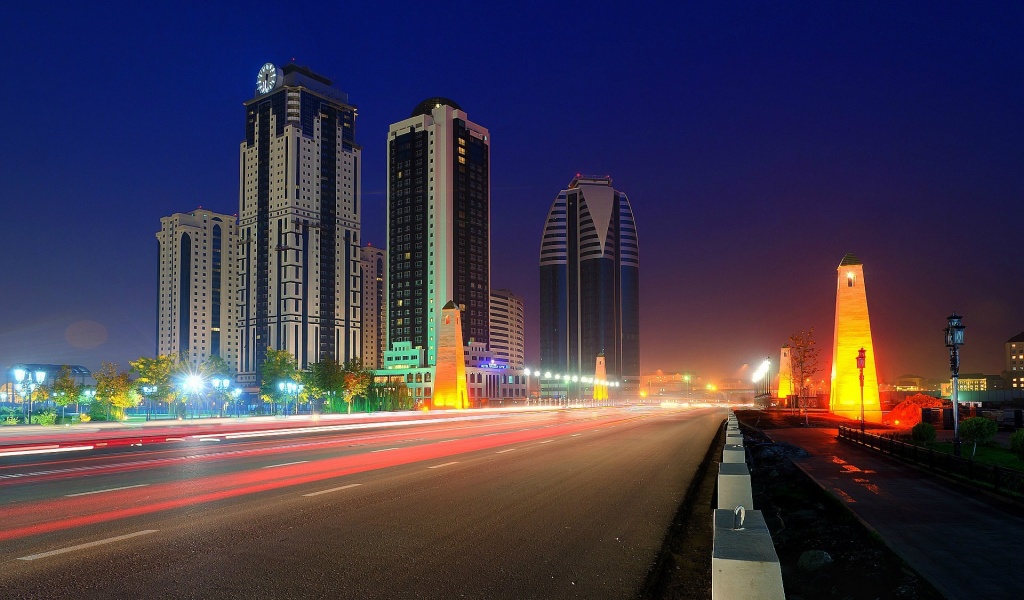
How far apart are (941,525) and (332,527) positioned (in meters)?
8.93

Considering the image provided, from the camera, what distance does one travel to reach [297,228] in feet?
591

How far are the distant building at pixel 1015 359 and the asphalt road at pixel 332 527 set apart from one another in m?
199

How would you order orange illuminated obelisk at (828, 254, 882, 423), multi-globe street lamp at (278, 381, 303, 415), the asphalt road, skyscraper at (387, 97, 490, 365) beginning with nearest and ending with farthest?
1. the asphalt road
2. orange illuminated obelisk at (828, 254, 882, 423)
3. multi-globe street lamp at (278, 381, 303, 415)
4. skyscraper at (387, 97, 490, 365)

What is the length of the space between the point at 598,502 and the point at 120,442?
75.3ft

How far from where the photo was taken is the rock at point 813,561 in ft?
29.1

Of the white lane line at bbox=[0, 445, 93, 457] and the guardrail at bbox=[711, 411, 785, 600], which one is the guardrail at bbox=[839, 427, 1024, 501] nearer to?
the guardrail at bbox=[711, 411, 785, 600]

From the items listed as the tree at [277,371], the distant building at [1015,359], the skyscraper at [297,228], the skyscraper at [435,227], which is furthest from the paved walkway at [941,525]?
the distant building at [1015,359]

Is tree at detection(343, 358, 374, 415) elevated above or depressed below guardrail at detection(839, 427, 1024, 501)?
below

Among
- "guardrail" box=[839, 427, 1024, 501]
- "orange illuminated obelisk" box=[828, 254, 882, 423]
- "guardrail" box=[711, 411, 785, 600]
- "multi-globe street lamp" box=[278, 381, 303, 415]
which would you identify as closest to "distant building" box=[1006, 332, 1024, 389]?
"orange illuminated obelisk" box=[828, 254, 882, 423]

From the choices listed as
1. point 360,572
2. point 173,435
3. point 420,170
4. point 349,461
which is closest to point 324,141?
point 420,170

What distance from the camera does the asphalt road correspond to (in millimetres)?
6695

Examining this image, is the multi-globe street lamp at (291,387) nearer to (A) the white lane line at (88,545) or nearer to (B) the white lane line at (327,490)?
(B) the white lane line at (327,490)

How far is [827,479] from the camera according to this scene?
17.2 meters

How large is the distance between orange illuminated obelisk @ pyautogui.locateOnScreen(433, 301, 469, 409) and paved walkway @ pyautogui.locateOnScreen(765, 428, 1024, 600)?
209 feet
